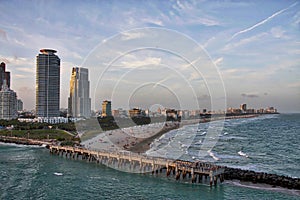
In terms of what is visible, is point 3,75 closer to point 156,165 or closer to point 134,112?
Answer: point 134,112

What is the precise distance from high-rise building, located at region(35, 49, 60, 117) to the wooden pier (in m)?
93.2

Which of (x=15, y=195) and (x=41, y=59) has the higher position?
(x=41, y=59)

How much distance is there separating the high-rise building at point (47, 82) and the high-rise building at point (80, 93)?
29.6 feet

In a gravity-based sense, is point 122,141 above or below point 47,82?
below

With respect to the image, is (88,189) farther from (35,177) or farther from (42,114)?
(42,114)

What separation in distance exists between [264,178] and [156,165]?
1090cm

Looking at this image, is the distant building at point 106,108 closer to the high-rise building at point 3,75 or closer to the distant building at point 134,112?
the distant building at point 134,112

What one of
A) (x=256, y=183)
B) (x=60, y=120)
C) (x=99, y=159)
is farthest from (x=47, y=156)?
(x=60, y=120)

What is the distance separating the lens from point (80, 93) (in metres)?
114

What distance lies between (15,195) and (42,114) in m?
112

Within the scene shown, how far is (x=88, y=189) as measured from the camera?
2645 cm

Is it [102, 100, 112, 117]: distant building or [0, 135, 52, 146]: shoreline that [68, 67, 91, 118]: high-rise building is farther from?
[0, 135, 52, 146]: shoreline

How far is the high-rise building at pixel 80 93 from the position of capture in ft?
317

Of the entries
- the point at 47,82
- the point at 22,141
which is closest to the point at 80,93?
the point at 47,82
